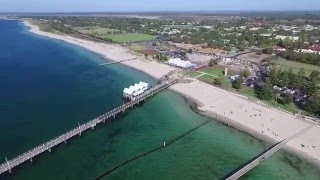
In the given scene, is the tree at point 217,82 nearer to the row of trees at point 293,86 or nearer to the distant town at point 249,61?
the distant town at point 249,61

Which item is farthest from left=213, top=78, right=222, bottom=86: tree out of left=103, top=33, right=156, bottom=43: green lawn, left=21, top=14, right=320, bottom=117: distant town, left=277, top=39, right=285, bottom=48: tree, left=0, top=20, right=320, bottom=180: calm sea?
left=103, top=33, right=156, bottom=43: green lawn

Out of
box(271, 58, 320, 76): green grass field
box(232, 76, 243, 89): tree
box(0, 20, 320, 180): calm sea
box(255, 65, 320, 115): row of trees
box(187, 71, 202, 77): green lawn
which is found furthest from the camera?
box(271, 58, 320, 76): green grass field

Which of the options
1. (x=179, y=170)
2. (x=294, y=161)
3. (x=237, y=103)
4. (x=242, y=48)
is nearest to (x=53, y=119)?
(x=179, y=170)

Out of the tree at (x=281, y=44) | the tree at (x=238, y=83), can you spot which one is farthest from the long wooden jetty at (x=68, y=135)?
the tree at (x=281, y=44)

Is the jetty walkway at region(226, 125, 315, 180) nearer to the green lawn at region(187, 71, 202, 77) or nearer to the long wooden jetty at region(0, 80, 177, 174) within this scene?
the long wooden jetty at region(0, 80, 177, 174)

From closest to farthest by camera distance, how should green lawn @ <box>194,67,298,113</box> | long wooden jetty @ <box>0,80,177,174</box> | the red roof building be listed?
long wooden jetty @ <box>0,80,177,174</box> → green lawn @ <box>194,67,298,113</box> → the red roof building
